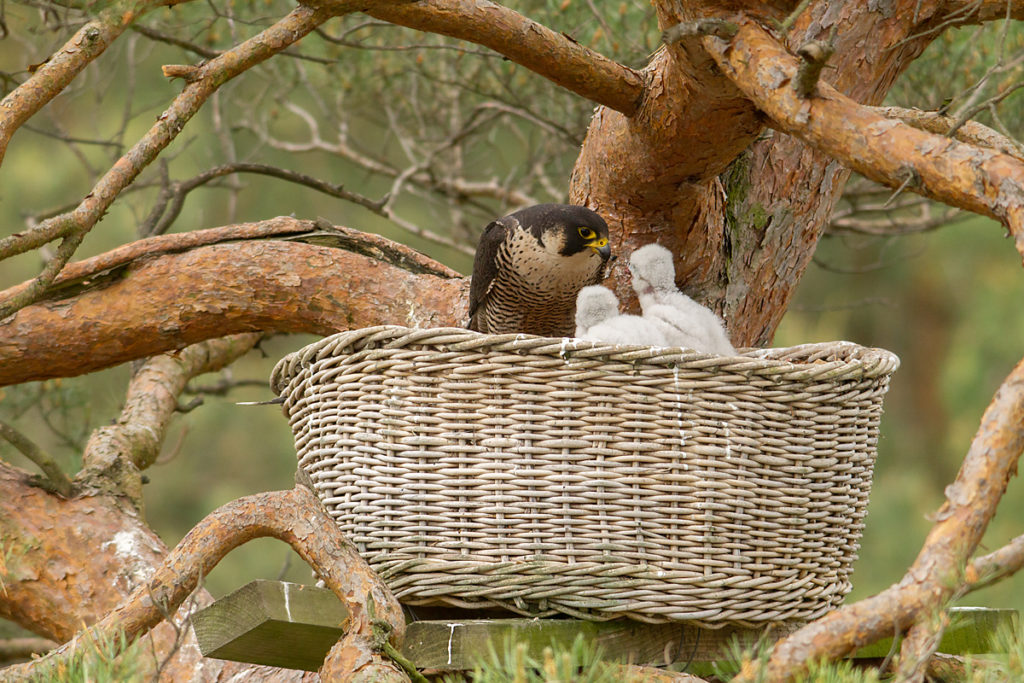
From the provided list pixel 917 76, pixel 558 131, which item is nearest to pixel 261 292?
pixel 558 131

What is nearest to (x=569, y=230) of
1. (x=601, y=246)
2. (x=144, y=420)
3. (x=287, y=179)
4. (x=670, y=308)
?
(x=601, y=246)

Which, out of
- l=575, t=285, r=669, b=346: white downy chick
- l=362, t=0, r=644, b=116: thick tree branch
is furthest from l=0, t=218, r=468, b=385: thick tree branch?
l=362, t=0, r=644, b=116: thick tree branch

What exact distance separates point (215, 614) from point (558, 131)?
105 inches

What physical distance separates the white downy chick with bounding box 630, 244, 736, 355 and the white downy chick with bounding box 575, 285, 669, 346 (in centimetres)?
4

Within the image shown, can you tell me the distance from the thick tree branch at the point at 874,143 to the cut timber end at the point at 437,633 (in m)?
0.82

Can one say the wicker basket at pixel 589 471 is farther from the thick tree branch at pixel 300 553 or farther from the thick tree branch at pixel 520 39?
the thick tree branch at pixel 520 39

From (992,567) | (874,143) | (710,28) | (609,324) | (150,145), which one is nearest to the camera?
(992,567)

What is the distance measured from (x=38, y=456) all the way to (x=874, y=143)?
2.01 meters

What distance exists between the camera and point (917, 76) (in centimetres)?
404

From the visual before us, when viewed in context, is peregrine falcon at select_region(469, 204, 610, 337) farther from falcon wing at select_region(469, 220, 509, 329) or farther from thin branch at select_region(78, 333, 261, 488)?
thin branch at select_region(78, 333, 261, 488)

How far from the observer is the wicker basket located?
1.98m

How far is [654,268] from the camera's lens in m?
2.72

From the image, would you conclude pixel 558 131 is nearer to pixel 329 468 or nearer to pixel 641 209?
pixel 641 209

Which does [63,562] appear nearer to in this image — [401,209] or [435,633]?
[435,633]
